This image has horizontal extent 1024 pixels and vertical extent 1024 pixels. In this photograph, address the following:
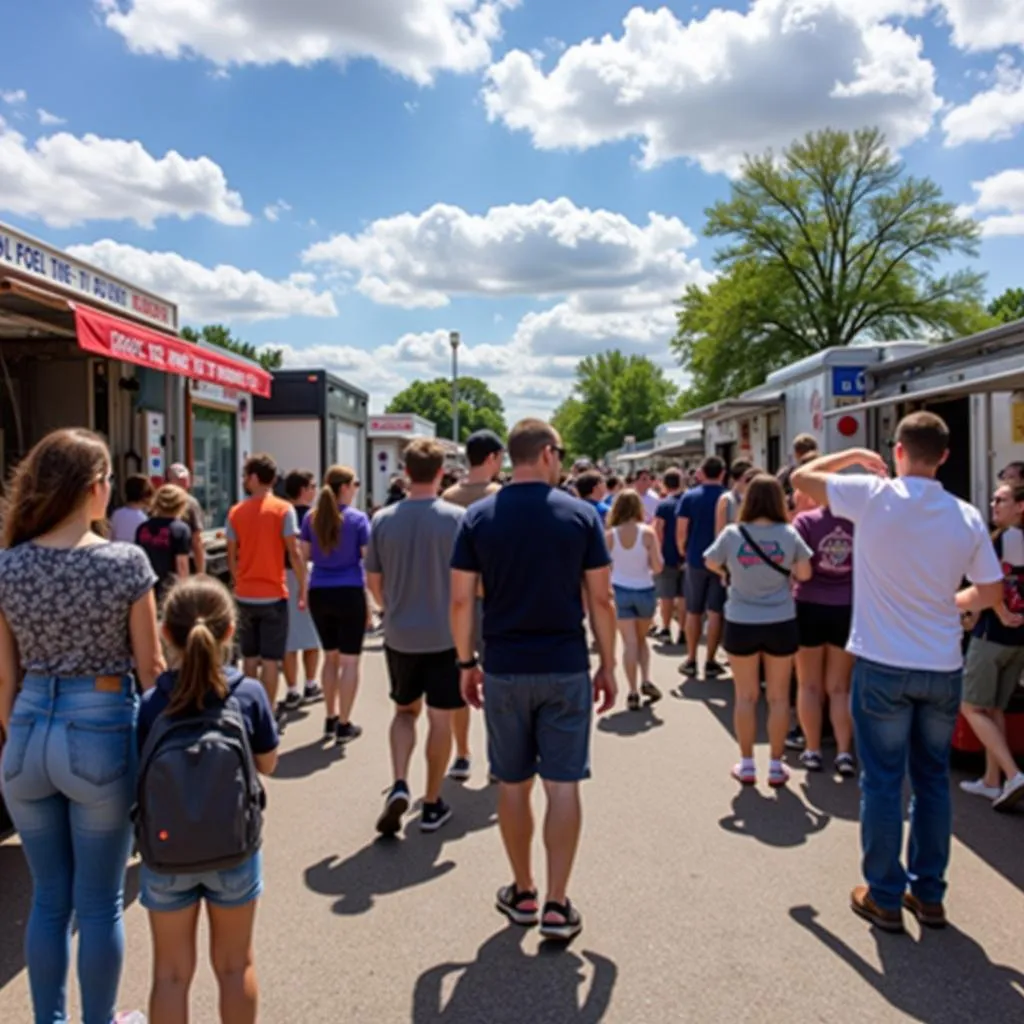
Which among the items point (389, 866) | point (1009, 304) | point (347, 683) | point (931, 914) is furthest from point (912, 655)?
point (1009, 304)

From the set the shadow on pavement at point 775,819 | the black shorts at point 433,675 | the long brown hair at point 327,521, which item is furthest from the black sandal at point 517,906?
the long brown hair at point 327,521

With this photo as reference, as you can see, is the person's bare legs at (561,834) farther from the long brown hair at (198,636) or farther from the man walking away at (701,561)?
the man walking away at (701,561)

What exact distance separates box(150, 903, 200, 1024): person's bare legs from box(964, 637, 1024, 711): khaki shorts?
431cm

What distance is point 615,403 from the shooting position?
74000 millimetres

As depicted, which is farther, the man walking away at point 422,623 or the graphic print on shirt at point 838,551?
the graphic print on shirt at point 838,551

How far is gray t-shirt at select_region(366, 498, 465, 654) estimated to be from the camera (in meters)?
4.81

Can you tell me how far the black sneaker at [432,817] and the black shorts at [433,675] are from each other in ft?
1.73

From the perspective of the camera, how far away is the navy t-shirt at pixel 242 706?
8.86 feet

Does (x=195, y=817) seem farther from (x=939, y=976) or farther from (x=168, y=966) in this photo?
(x=939, y=976)

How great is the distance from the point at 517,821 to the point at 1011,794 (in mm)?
2864

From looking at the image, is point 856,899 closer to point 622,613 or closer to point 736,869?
point 736,869

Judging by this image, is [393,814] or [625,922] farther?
[393,814]

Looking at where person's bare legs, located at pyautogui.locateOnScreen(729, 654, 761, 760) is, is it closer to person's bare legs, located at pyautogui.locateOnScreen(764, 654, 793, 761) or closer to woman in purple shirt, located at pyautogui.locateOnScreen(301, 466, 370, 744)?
person's bare legs, located at pyautogui.locateOnScreen(764, 654, 793, 761)

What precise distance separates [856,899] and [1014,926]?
595 millimetres
